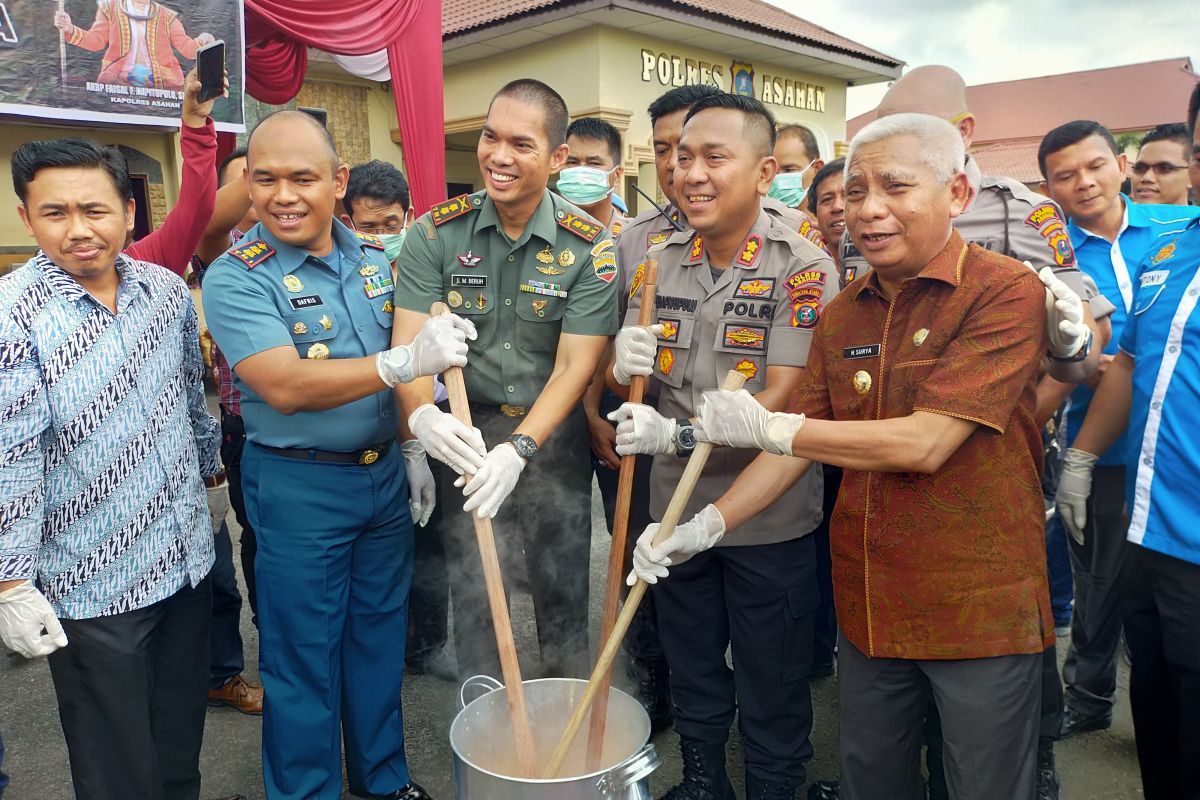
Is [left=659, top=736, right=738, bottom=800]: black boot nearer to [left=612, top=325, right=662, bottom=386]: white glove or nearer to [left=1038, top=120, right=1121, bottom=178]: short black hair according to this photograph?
[left=612, top=325, right=662, bottom=386]: white glove

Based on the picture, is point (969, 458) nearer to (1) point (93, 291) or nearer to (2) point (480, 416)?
(2) point (480, 416)

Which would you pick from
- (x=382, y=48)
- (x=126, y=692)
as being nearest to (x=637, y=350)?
(x=126, y=692)

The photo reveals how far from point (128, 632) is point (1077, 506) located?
10.4 ft

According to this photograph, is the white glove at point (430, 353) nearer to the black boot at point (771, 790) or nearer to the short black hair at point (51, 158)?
the short black hair at point (51, 158)

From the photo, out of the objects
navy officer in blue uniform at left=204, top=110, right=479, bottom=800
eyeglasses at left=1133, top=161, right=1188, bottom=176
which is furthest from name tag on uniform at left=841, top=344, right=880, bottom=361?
eyeglasses at left=1133, top=161, right=1188, bottom=176

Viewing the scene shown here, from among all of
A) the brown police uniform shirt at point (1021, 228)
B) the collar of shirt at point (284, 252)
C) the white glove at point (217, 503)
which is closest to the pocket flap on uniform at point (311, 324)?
the collar of shirt at point (284, 252)

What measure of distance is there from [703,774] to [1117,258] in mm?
2839

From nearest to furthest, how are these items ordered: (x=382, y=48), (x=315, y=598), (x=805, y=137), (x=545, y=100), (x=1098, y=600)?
(x=315, y=598), (x=545, y=100), (x=1098, y=600), (x=805, y=137), (x=382, y=48)

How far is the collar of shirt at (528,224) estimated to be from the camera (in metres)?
3.04

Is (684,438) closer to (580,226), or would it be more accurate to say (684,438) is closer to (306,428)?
(580,226)

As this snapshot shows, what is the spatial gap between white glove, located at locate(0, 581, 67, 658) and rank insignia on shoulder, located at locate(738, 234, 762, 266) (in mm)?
2394

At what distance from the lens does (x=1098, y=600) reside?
10.8 ft

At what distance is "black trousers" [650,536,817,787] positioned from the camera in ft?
8.82

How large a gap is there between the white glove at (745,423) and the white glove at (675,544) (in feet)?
0.92
